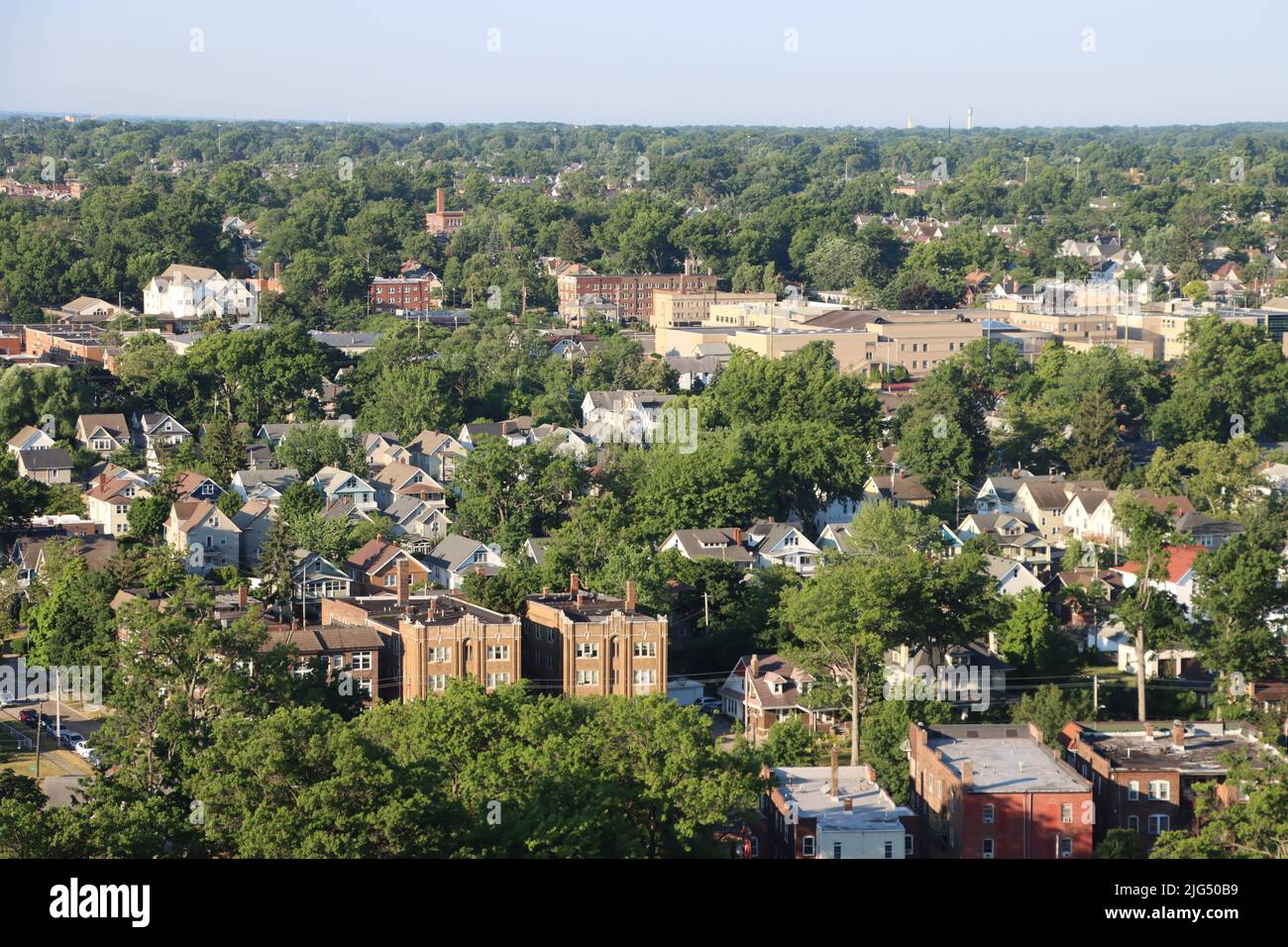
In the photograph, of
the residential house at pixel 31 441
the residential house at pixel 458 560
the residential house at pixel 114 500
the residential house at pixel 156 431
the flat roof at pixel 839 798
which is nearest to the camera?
the flat roof at pixel 839 798

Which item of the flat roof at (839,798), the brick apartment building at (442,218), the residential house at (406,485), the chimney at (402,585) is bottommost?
the flat roof at (839,798)

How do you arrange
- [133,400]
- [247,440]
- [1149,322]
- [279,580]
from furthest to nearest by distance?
[1149,322]
[133,400]
[247,440]
[279,580]

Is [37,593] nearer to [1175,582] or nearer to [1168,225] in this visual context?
[1175,582]

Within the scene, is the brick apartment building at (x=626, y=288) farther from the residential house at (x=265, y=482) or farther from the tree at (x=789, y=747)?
the tree at (x=789, y=747)

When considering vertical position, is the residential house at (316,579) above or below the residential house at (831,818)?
above

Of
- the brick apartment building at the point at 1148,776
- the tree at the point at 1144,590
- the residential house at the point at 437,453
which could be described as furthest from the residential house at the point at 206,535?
the brick apartment building at the point at 1148,776

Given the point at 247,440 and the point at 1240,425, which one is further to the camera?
the point at 1240,425
